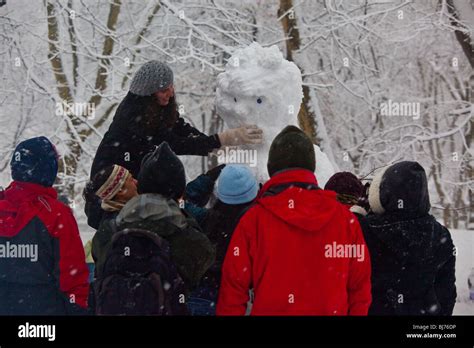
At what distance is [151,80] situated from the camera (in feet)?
10.4

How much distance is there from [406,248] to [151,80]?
52.7 inches

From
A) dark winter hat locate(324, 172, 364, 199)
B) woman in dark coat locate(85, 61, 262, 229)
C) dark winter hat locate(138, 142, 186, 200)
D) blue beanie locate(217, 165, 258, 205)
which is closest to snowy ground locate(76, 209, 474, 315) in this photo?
dark winter hat locate(324, 172, 364, 199)

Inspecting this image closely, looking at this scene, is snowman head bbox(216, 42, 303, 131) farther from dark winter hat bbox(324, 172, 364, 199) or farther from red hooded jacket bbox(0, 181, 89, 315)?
red hooded jacket bbox(0, 181, 89, 315)

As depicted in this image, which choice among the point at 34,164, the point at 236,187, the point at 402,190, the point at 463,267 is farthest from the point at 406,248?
the point at 463,267

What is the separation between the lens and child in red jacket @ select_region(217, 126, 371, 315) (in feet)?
8.38

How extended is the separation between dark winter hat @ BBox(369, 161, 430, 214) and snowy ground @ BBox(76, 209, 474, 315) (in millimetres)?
2409

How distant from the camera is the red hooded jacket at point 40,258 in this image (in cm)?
273

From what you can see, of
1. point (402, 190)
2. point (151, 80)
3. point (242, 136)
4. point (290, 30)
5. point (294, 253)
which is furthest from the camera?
point (290, 30)

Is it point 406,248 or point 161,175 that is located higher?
point 161,175

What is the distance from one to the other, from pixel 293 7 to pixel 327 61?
2.58 ft

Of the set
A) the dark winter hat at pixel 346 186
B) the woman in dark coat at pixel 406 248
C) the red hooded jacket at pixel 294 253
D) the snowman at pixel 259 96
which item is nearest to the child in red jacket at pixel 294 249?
the red hooded jacket at pixel 294 253

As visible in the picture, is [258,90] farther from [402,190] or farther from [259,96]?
[402,190]

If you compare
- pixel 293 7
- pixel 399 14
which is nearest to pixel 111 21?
pixel 293 7

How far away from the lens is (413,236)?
8.92ft
